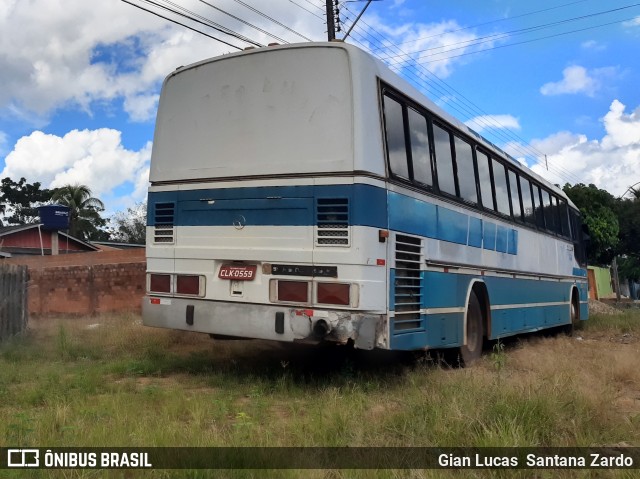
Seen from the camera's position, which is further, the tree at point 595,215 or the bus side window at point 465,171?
the tree at point 595,215

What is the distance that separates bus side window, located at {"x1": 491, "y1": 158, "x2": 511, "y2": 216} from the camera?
9707 millimetres

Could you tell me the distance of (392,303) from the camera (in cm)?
631

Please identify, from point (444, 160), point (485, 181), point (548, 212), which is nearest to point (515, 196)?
point (485, 181)

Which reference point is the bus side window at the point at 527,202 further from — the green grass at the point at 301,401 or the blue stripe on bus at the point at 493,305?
the green grass at the point at 301,401

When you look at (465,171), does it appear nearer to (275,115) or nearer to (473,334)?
(473,334)

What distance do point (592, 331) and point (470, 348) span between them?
872 centimetres

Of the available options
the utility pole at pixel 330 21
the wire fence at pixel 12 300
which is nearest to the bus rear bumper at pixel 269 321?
the wire fence at pixel 12 300

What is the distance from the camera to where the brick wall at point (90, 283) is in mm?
17734

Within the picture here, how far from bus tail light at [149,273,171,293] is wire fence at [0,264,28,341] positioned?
533 centimetres

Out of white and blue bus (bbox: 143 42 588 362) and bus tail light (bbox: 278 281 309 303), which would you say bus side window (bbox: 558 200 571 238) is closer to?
white and blue bus (bbox: 143 42 588 362)

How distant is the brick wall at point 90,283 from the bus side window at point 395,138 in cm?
1232

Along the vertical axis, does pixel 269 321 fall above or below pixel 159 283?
below

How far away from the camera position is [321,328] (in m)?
6.09

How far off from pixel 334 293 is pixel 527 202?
22.0ft
